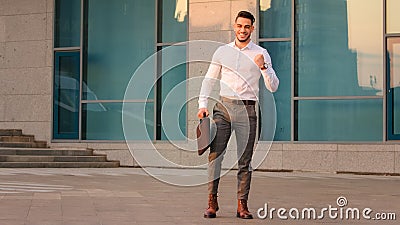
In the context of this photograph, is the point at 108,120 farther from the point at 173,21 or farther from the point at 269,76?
the point at 269,76

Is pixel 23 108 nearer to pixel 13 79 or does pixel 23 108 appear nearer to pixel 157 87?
pixel 13 79

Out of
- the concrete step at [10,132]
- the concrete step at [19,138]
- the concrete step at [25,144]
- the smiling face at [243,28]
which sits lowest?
the concrete step at [25,144]

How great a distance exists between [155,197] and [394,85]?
8.71 metres

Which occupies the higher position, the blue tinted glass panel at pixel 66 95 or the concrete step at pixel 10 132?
the blue tinted glass panel at pixel 66 95

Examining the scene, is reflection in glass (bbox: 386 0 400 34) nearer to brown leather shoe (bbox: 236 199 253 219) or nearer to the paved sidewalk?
the paved sidewalk

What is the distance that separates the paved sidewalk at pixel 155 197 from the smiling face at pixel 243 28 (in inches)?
70.8

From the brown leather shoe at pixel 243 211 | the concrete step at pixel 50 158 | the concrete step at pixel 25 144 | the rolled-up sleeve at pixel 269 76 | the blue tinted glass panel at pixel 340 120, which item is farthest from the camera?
the concrete step at pixel 25 144

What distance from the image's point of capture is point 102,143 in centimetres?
2136

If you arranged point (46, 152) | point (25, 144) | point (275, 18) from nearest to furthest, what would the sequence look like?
point (275, 18), point (46, 152), point (25, 144)

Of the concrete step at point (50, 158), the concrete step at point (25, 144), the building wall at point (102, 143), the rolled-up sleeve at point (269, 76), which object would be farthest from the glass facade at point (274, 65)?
the rolled-up sleeve at point (269, 76)

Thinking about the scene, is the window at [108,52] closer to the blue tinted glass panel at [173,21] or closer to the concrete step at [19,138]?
the blue tinted glass panel at [173,21]

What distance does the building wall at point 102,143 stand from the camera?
736 inches

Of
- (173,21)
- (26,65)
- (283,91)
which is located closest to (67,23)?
(26,65)

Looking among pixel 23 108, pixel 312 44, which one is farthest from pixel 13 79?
pixel 312 44
